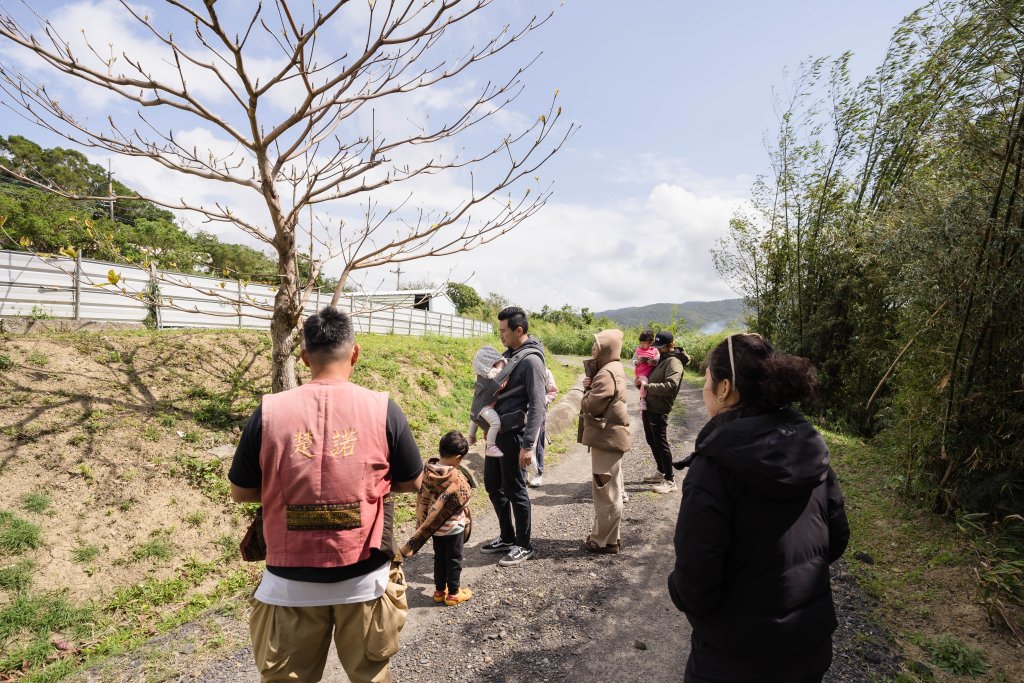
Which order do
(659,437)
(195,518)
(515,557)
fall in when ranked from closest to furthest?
1. (515,557)
2. (195,518)
3. (659,437)

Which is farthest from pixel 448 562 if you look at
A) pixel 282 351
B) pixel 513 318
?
pixel 282 351

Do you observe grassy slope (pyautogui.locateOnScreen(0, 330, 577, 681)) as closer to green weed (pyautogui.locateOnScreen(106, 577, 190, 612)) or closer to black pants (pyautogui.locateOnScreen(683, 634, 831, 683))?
green weed (pyautogui.locateOnScreen(106, 577, 190, 612))

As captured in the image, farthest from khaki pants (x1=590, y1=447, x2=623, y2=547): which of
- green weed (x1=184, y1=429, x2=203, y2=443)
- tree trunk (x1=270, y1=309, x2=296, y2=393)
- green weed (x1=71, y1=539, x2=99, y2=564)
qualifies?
green weed (x1=184, y1=429, x2=203, y2=443)

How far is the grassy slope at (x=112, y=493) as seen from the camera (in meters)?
3.23

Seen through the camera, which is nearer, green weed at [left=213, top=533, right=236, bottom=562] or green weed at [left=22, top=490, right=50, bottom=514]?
green weed at [left=22, top=490, right=50, bottom=514]

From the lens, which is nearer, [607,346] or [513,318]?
[513,318]

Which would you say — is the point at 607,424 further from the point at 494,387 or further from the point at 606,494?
the point at 494,387

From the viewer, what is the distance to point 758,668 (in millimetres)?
1434

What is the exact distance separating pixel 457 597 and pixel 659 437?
10.4ft

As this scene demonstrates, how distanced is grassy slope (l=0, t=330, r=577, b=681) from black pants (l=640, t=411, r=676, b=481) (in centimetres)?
293

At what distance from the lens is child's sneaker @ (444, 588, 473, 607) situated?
342 centimetres

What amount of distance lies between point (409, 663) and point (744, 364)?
2.68 meters

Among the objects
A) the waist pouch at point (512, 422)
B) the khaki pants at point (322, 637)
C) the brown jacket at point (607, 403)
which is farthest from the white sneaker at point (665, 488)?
the khaki pants at point (322, 637)

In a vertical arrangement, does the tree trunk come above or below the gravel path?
above
